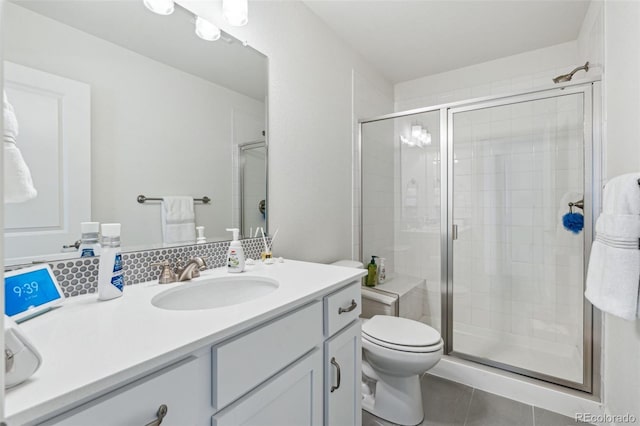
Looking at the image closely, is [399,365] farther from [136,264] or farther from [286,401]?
[136,264]

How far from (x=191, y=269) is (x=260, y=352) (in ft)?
1.54

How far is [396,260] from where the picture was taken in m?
2.46

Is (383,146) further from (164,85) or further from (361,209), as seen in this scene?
(164,85)

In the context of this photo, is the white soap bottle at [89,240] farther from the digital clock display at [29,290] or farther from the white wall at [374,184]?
the white wall at [374,184]

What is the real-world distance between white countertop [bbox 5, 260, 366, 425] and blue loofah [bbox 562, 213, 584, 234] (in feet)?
5.33

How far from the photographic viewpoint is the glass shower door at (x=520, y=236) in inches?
69.8

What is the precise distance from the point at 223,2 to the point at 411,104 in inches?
84.2

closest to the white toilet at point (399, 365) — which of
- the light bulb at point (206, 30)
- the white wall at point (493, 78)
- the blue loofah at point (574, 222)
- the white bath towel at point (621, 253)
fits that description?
the white bath towel at point (621, 253)

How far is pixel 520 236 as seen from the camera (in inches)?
81.0

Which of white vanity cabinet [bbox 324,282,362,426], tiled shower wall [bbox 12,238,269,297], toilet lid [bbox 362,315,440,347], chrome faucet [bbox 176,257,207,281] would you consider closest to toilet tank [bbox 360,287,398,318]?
toilet lid [bbox 362,315,440,347]

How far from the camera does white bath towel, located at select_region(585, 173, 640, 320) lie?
982 millimetres

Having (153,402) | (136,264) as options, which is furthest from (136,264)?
(153,402)

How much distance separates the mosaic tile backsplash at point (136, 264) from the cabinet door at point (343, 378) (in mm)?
591

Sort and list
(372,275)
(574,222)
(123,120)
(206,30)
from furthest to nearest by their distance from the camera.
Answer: (372,275)
(574,222)
(206,30)
(123,120)
